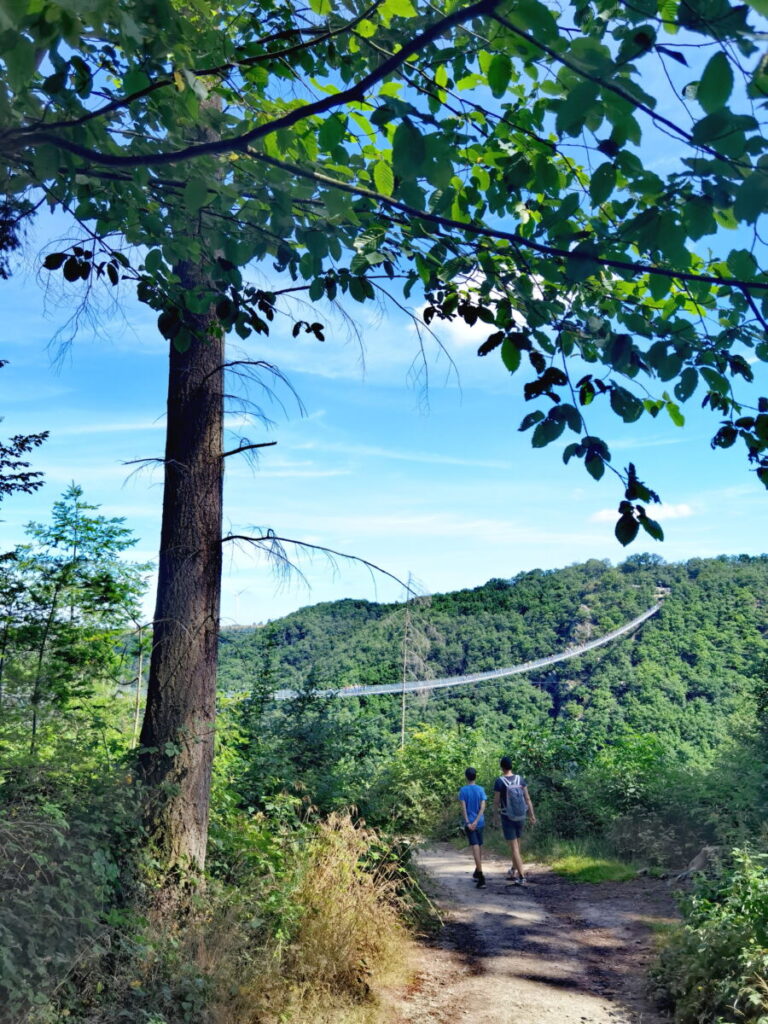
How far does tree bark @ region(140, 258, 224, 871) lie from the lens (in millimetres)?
5672

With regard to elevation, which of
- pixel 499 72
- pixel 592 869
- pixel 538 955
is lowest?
pixel 592 869

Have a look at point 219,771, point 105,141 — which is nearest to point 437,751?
point 219,771

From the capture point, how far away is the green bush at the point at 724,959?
16.0ft

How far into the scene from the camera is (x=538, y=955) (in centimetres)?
715

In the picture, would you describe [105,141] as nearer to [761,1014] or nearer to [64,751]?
[64,751]

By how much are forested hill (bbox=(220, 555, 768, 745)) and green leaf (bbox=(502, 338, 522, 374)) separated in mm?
14403

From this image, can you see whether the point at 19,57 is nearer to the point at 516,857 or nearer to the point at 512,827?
the point at 512,827

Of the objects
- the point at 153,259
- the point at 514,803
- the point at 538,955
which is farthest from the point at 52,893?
the point at 514,803

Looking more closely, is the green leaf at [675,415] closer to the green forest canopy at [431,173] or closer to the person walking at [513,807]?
the green forest canopy at [431,173]

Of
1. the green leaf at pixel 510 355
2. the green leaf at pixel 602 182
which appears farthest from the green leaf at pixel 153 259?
the green leaf at pixel 602 182

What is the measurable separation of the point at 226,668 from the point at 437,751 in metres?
4.55

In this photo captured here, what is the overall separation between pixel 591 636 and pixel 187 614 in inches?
1313

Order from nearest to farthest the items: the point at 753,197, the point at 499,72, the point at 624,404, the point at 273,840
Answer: the point at 753,197
the point at 499,72
the point at 624,404
the point at 273,840

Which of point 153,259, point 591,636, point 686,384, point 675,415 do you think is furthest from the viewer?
point 591,636
